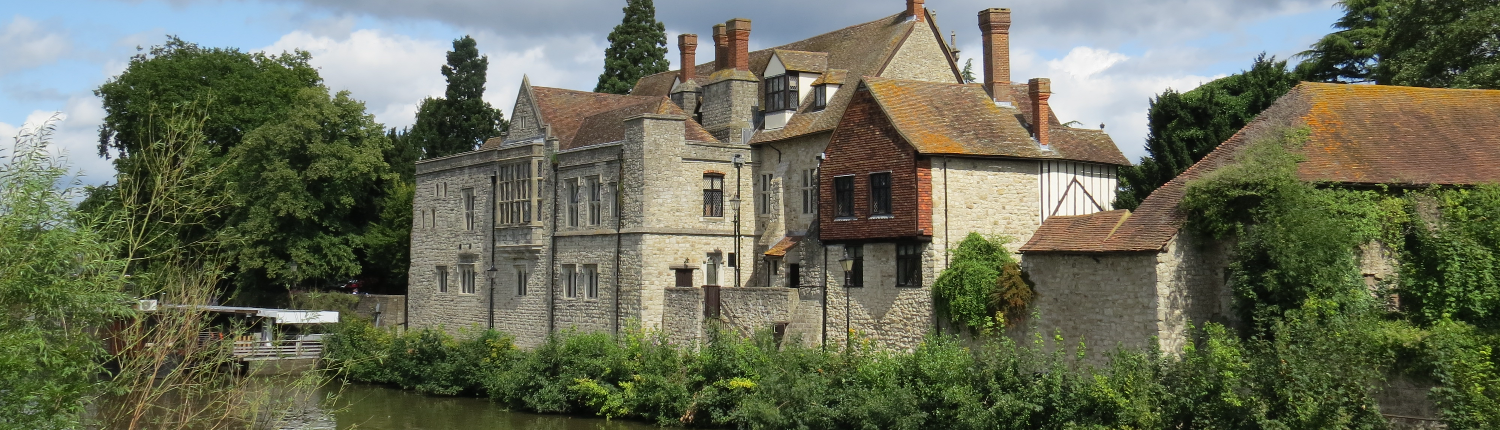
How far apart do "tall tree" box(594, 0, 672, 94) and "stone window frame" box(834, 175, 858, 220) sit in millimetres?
28379

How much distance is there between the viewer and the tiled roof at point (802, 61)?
33875 mm

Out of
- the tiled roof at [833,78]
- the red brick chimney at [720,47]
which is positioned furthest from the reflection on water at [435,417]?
the red brick chimney at [720,47]

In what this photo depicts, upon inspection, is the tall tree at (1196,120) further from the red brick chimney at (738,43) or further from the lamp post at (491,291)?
the lamp post at (491,291)

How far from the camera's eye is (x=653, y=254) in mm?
32812

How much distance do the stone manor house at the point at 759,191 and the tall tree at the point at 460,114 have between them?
15.7 metres

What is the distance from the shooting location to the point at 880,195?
27.5 meters

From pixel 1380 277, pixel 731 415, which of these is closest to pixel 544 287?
pixel 731 415

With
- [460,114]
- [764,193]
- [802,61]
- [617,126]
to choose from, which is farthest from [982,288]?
[460,114]

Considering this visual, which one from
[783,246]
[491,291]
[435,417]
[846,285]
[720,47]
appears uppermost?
[720,47]

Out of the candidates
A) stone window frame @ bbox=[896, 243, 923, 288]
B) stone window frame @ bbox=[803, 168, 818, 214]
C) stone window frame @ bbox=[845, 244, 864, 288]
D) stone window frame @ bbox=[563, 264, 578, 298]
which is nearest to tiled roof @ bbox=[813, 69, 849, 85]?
stone window frame @ bbox=[803, 168, 818, 214]

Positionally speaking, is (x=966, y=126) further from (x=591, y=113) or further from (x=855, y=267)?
(x=591, y=113)

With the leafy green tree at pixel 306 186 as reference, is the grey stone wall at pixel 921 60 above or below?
above

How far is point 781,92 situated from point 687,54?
186 inches

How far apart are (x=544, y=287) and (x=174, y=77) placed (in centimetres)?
2197
